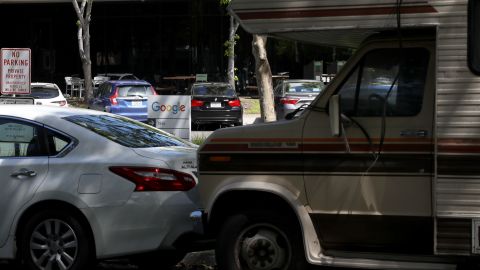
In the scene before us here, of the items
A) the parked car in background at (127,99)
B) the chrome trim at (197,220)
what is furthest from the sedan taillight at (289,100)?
the chrome trim at (197,220)

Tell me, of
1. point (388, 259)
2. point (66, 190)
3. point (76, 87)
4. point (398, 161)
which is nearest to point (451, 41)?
point (398, 161)

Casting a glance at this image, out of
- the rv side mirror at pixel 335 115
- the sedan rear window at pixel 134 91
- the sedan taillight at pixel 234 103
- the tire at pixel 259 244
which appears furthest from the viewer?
the sedan taillight at pixel 234 103

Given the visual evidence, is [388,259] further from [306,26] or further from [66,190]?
[66,190]

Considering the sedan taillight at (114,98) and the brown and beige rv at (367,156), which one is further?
the sedan taillight at (114,98)

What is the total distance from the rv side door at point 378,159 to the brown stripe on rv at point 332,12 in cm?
35

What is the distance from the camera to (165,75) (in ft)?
129

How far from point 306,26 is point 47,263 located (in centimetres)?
307

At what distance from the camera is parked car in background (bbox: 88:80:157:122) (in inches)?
746

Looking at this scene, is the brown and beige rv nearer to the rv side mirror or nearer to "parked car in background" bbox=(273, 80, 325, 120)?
the rv side mirror

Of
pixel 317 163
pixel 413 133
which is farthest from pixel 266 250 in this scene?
pixel 413 133

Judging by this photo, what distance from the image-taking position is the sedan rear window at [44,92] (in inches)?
772

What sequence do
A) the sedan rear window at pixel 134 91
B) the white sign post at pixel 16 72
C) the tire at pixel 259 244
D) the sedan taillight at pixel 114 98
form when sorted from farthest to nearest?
the sedan rear window at pixel 134 91 → the sedan taillight at pixel 114 98 → the white sign post at pixel 16 72 → the tire at pixel 259 244

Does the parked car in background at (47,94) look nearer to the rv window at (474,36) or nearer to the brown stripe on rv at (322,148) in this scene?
the brown stripe on rv at (322,148)

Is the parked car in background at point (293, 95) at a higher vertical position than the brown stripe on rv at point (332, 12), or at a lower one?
lower
